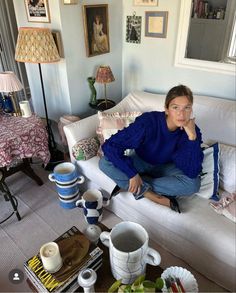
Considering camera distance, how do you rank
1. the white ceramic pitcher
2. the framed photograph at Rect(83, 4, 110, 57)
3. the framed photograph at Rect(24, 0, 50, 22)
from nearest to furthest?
the white ceramic pitcher, the framed photograph at Rect(24, 0, 50, 22), the framed photograph at Rect(83, 4, 110, 57)

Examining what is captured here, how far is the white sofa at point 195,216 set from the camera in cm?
127

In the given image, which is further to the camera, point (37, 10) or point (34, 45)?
point (37, 10)

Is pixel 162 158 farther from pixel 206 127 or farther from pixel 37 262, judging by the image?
pixel 37 262

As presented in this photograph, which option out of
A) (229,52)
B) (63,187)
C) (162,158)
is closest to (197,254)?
(162,158)

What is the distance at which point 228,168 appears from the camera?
152 cm

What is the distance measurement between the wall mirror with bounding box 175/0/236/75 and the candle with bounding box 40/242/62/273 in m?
1.69

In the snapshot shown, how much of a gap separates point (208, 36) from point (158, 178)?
1.24 metres

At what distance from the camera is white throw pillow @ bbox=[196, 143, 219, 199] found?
149 centimetres

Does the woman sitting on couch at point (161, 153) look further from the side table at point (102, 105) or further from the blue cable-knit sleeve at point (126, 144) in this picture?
the side table at point (102, 105)

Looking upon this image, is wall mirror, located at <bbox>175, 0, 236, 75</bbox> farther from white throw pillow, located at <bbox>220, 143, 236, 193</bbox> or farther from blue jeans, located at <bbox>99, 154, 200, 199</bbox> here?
blue jeans, located at <bbox>99, 154, 200, 199</bbox>

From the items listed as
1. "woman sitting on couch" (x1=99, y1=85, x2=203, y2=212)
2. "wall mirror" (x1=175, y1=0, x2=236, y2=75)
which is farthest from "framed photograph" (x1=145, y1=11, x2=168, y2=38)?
"woman sitting on couch" (x1=99, y1=85, x2=203, y2=212)

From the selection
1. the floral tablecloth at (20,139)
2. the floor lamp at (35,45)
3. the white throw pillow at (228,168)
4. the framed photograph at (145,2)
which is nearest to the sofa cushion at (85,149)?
the floral tablecloth at (20,139)

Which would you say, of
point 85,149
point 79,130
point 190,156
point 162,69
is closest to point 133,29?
point 162,69

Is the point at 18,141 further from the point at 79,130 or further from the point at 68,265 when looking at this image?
the point at 68,265
